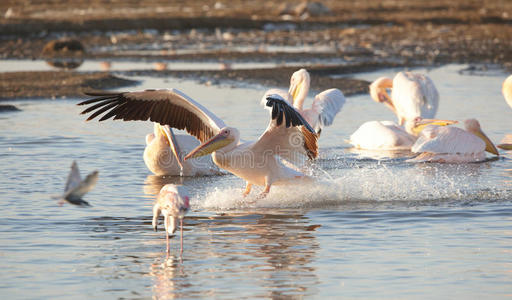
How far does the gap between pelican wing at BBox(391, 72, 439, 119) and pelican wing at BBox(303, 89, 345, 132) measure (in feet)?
5.18

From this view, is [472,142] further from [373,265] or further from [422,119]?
[373,265]

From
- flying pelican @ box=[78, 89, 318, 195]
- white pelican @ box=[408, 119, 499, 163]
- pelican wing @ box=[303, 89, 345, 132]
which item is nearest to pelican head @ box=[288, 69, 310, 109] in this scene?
pelican wing @ box=[303, 89, 345, 132]

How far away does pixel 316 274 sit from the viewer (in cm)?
507

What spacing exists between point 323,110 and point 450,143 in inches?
56.6

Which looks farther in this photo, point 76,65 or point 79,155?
point 76,65

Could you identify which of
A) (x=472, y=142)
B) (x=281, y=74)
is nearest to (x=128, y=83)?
(x=281, y=74)

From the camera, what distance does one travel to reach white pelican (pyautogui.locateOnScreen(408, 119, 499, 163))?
9055mm

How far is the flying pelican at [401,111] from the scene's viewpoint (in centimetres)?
981

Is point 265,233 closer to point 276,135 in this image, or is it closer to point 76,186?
point 276,135

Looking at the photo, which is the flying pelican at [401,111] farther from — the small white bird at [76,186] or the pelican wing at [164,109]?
the small white bird at [76,186]

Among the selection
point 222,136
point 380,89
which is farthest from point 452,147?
point 222,136

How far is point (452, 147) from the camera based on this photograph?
911 cm

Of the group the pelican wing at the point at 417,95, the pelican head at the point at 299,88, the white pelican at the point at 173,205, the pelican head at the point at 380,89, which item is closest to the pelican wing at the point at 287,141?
the white pelican at the point at 173,205

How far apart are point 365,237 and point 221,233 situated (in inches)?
40.9
